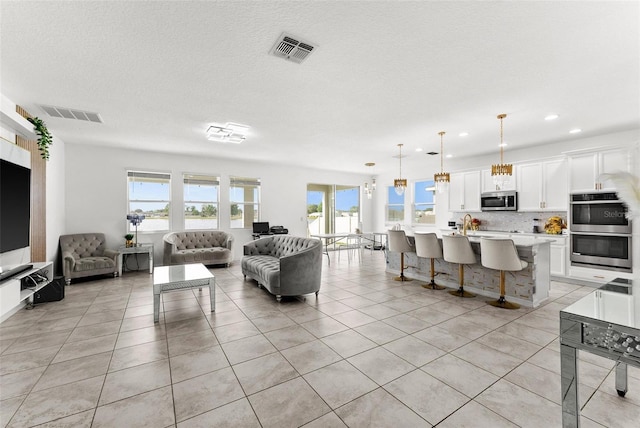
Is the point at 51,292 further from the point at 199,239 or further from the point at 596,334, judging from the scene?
the point at 596,334

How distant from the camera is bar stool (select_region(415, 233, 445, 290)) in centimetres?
459

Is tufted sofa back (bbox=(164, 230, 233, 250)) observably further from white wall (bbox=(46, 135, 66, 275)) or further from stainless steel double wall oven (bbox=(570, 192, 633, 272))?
stainless steel double wall oven (bbox=(570, 192, 633, 272))

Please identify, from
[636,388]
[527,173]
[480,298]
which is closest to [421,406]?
[636,388]

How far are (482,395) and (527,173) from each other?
555 cm

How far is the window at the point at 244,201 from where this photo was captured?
7758 millimetres

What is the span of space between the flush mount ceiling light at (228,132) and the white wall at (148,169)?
2280 mm

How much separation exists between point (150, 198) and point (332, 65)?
586cm

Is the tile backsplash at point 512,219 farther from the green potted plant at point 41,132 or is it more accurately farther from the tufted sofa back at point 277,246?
the green potted plant at point 41,132

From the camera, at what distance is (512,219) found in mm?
6332

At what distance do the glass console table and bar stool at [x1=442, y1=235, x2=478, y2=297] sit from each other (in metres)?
2.50

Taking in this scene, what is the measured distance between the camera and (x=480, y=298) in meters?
4.17

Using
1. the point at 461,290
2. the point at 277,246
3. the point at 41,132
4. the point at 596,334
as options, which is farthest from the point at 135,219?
the point at 596,334


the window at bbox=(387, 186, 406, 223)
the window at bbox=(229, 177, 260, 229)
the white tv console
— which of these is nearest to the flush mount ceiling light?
the window at bbox=(229, 177, 260, 229)

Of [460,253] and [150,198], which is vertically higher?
[150,198]
